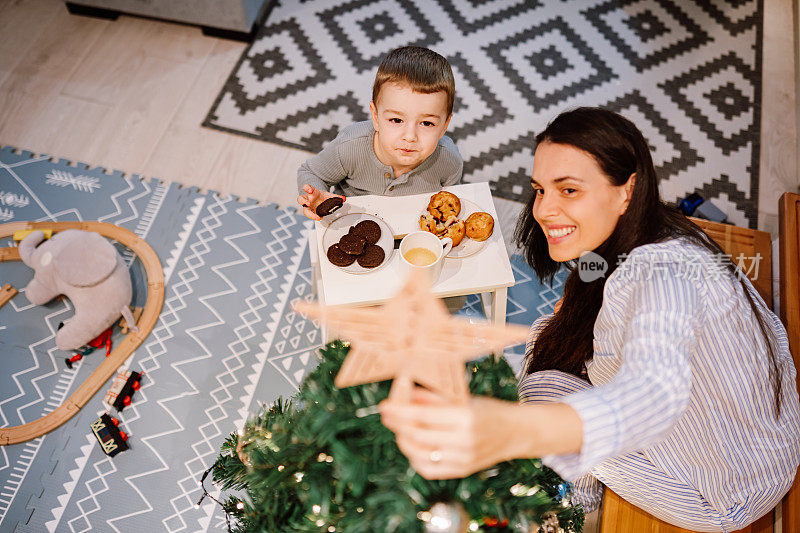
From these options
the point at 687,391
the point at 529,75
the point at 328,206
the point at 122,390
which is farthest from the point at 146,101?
the point at 687,391

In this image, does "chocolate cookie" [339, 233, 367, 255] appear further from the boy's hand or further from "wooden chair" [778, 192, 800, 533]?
"wooden chair" [778, 192, 800, 533]

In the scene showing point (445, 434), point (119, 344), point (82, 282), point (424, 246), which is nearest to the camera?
point (445, 434)

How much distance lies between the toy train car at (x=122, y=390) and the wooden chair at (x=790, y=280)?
→ 2072 millimetres

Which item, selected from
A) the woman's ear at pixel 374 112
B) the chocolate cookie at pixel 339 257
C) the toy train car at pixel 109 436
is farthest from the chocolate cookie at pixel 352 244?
the toy train car at pixel 109 436

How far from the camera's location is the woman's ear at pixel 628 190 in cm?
127

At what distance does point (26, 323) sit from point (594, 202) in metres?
2.17

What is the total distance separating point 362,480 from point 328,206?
1.02 meters

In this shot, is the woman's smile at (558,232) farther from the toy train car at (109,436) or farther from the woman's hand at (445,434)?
the toy train car at (109,436)

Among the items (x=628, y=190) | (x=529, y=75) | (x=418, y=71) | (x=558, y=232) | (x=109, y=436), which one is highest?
(x=418, y=71)

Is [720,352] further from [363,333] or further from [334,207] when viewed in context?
[334,207]

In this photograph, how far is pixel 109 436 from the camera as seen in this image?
6.32 ft

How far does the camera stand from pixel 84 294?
2010 millimetres

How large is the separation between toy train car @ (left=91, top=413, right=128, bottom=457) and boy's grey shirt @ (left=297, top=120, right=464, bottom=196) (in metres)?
1.07

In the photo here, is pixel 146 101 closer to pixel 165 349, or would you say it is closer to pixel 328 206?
pixel 165 349
